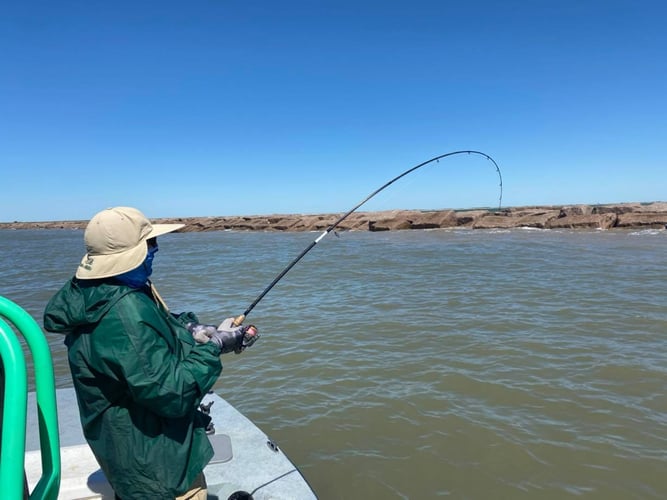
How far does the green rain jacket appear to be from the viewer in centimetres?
178

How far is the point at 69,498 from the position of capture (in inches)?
105

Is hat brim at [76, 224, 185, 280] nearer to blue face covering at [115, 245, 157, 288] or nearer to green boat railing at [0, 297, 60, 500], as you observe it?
blue face covering at [115, 245, 157, 288]

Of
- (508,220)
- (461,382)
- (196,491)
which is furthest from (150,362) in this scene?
(508,220)

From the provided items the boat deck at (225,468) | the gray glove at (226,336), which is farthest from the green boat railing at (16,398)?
the boat deck at (225,468)

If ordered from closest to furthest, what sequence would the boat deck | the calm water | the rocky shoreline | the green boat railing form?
the green boat railing, the boat deck, the calm water, the rocky shoreline

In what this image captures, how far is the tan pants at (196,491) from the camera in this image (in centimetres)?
215

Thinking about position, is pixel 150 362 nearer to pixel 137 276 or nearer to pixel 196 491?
pixel 137 276

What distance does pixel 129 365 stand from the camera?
1.76m

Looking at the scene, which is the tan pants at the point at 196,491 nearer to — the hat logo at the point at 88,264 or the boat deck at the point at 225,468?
the boat deck at the point at 225,468

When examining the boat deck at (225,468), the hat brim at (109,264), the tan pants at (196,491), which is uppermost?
the hat brim at (109,264)

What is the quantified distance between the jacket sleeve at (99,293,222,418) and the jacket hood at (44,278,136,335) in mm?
50

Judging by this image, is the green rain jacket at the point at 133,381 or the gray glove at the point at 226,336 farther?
the gray glove at the point at 226,336

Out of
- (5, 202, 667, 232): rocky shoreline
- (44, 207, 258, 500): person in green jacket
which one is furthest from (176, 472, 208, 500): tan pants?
(5, 202, 667, 232): rocky shoreline

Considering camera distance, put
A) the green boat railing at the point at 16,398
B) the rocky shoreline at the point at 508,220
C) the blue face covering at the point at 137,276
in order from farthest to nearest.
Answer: the rocky shoreline at the point at 508,220 → the blue face covering at the point at 137,276 → the green boat railing at the point at 16,398
